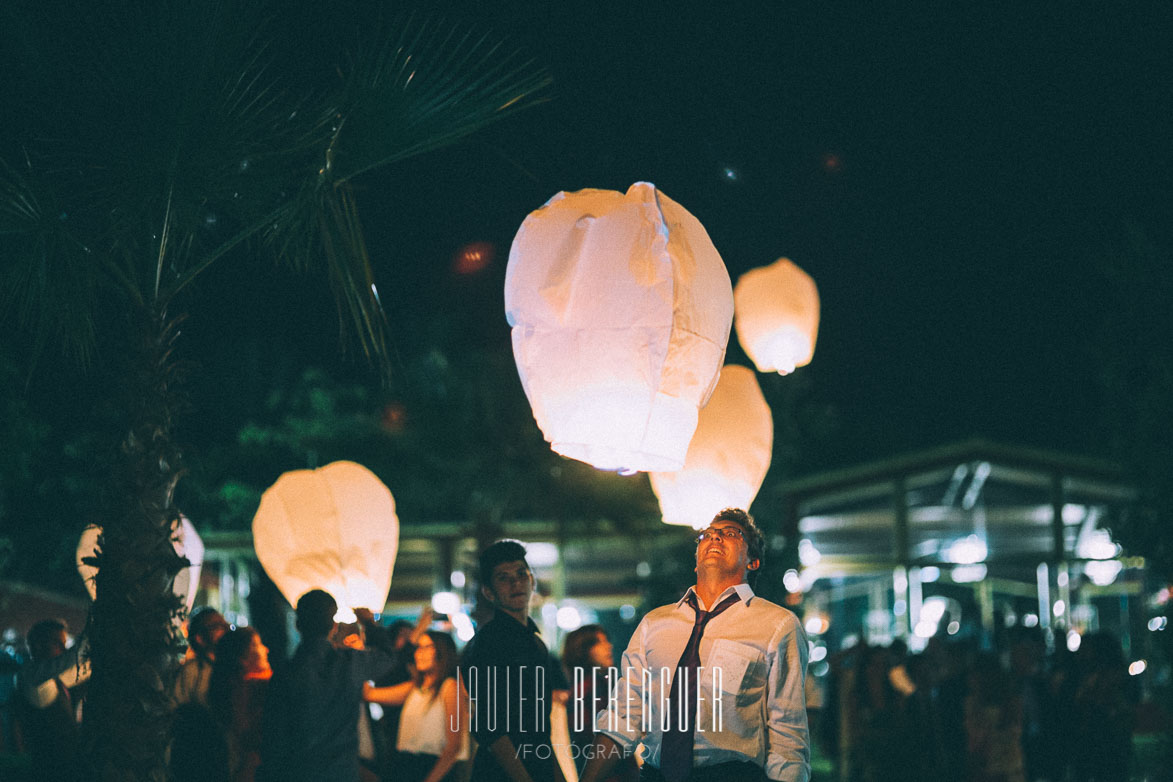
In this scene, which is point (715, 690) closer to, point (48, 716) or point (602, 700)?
point (602, 700)

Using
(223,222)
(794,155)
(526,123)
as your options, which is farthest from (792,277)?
(223,222)

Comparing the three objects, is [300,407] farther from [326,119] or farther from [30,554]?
[326,119]

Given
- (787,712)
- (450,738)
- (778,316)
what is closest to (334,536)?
(450,738)

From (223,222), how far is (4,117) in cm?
140

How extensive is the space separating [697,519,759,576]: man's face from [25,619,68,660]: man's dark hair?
4.61 metres

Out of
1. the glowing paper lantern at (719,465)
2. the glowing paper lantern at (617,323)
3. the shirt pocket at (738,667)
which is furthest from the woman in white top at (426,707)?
the shirt pocket at (738,667)

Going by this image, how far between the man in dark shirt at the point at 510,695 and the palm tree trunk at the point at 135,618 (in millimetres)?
1574

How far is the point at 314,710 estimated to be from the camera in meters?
5.05

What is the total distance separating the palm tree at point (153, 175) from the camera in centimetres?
570

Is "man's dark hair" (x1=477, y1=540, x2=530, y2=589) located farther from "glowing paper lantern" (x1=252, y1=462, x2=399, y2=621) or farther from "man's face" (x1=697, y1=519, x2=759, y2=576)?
"glowing paper lantern" (x1=252, y1=462, x2=399, y2=621)

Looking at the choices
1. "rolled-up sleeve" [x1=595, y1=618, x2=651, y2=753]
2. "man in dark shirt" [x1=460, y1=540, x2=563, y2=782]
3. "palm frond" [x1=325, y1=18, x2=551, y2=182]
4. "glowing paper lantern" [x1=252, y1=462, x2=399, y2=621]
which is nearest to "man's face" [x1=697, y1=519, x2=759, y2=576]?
"rolled-up sleeve" [x1=595, y1=618, x2=651, y2=753]

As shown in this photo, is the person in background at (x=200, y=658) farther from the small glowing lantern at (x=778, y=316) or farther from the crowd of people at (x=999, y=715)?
the crowd of people at (x=999, y=715)

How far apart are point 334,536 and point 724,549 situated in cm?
298

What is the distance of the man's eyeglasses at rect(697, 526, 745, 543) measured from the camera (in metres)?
4.55
